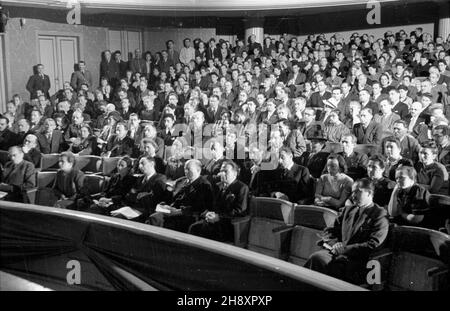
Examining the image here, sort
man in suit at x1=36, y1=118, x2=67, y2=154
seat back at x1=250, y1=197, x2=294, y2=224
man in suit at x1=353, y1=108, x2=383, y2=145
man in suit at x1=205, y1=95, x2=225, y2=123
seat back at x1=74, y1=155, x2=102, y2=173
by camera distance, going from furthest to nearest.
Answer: man in suit at x1=205, y1=95, x2=225, y2=123 < man in suit at x1=36, y1=118, x2=67, y2=154 < seat back at x1=74, y1=155, x2=102, y2=173 < man in suit at x1=353, y1=108, x2=383, y2=145 < seat back at x1=250, y1=197, x2=294, y2=224

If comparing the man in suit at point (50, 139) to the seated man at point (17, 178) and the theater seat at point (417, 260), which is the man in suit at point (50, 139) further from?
the theater seat at point (417, 260)

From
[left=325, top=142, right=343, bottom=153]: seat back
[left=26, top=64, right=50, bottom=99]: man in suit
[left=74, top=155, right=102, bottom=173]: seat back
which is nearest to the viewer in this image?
[left=325, top=142, right=343, bottom=153]: seat back

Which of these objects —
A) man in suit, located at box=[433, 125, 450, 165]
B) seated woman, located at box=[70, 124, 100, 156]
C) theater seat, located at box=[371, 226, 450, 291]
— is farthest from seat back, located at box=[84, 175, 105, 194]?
man in suit, located at box=[433, 125, 450, 165]

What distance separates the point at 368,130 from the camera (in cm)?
421

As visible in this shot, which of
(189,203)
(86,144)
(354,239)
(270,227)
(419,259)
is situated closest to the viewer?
(419,259)

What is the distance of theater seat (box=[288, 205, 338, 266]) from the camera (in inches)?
104

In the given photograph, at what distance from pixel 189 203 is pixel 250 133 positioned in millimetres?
1378

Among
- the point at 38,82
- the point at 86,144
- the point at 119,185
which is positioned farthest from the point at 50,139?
the point at 38,82

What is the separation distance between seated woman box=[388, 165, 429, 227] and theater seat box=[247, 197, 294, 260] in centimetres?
58

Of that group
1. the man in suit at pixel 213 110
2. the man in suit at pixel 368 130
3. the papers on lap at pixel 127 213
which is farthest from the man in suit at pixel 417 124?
the papers on lap at pixel 127 213

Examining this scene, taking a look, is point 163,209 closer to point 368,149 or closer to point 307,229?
point 307,229

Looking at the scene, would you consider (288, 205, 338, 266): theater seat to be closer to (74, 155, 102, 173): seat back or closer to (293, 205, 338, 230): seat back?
(293, 205, 338, 230): seat back

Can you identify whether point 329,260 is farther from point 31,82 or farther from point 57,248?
point 31,82
